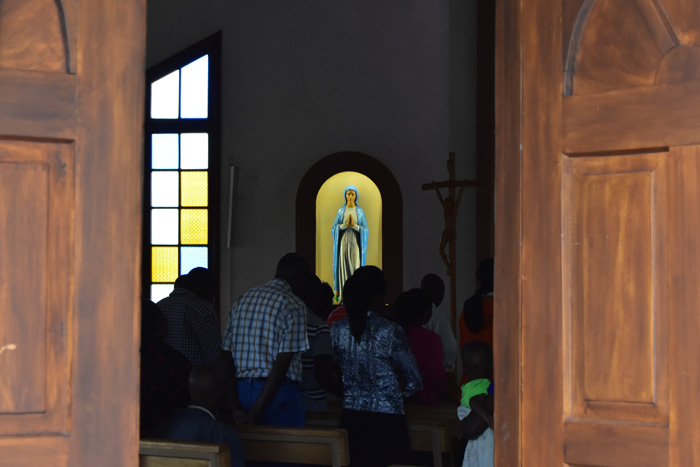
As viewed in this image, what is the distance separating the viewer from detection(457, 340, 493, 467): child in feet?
11.8

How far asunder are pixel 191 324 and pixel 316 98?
19.4 feet

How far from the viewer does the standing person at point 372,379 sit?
4305mm

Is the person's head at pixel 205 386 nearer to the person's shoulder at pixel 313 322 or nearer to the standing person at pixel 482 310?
the person's shoulder at pixel 313 322

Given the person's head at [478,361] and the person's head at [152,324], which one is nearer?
the person's head at [478,361]

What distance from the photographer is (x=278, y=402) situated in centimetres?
466

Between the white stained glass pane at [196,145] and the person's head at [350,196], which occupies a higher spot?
the white stained glass pane at [196,145]

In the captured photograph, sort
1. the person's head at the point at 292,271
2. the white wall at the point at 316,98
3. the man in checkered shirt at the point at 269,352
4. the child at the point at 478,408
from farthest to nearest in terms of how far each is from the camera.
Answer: the white wall at the point at 316,98, the person's head at the point at 292,271, the man in checkered shirt at the point at 269,352, the child at the point at 478,408

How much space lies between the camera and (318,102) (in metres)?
11.0

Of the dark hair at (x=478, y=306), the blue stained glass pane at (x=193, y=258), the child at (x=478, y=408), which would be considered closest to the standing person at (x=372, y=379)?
the child at (x=478, y=408)

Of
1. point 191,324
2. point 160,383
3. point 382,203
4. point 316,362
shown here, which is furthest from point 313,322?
point 382,203

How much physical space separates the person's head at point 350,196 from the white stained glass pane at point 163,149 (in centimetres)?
199

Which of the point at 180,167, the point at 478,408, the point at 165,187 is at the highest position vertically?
the point at 180,167

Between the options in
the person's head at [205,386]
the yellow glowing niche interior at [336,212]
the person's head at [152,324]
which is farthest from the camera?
the yellow glowing niche interior at [336,212]

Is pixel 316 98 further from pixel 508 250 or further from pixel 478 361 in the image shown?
pixel 508 250
